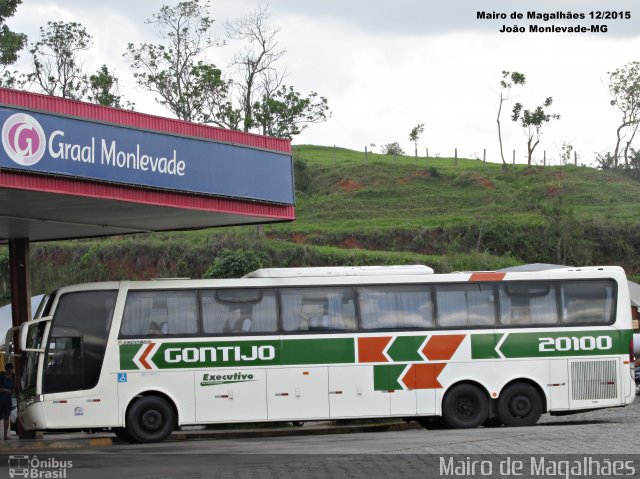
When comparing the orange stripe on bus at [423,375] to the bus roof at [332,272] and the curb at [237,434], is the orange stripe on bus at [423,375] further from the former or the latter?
the curb at [237,434]

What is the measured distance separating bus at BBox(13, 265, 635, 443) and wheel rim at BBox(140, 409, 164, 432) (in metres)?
0.04

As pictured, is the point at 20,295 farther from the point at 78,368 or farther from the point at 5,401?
the point at 78,368

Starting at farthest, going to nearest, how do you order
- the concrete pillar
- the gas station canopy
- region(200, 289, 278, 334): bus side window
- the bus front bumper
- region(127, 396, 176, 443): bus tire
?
the concrete pillar
region(200, 289, 278, 334): bus side window
region(127, 396, 176, 443): bus tire
the bus front bumper
the gas station canopy

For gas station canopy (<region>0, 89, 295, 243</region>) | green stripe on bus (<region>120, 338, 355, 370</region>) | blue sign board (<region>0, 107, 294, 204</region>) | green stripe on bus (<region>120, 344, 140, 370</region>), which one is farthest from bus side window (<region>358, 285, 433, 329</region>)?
green stripe on bus (<region>120, 344, 140, 370</region>)

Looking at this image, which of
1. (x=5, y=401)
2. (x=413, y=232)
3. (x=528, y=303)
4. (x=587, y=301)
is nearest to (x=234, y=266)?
(x=413, y=232)

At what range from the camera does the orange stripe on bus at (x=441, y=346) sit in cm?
1934

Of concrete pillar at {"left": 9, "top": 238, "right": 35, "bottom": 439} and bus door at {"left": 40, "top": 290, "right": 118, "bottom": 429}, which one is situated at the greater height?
concrete pillar at {"left": 9, "top": 238, "right": 35, "bottom": 439}

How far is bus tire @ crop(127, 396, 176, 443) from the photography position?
1862cm

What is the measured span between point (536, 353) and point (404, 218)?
119ft

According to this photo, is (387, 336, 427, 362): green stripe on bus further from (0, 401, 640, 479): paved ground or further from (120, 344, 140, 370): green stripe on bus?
(120, 344, 140, 370): green stripe on bus

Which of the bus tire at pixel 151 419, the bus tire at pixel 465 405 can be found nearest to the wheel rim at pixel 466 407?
the bus tire at pixel 465 405

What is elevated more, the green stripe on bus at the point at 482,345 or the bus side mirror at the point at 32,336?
the bus side mirror at the point at 32,336

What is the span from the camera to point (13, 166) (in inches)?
618

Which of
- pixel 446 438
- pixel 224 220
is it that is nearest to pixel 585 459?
pixel 446 438
